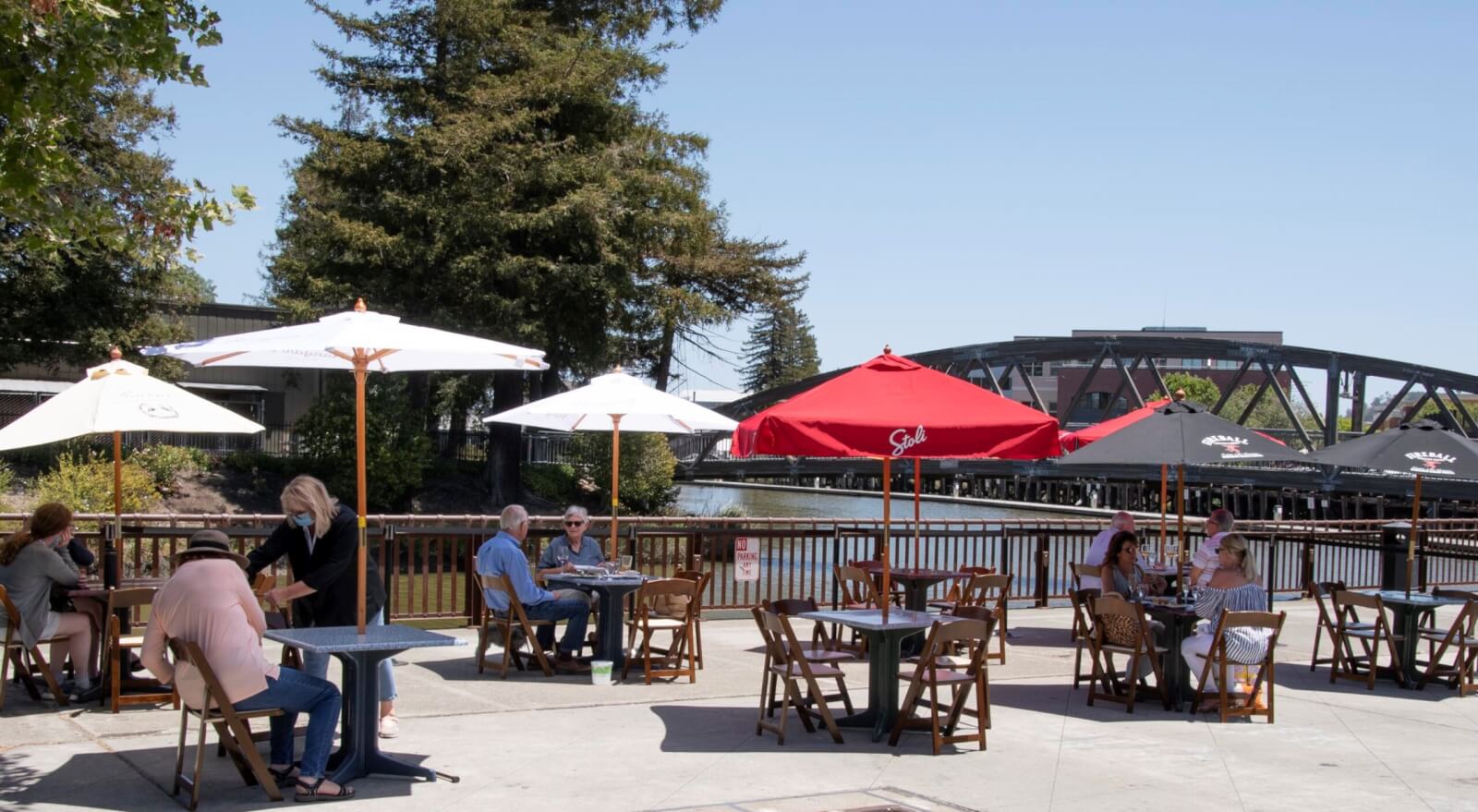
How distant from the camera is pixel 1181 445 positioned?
11.6 meters

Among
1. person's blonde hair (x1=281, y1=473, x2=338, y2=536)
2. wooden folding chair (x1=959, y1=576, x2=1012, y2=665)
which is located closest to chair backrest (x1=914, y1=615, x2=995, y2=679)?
wooden folding chair (x1=959, y1=576, x2=1012, y2=665)

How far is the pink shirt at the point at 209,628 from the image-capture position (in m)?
6.54

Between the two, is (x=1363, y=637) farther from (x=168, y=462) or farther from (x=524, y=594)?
(x=168, y=462)

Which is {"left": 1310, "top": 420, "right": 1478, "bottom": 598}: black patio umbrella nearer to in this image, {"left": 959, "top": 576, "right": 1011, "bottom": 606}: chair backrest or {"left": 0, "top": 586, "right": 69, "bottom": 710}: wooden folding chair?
{"left": 959, "top": 576, "right": 1011, "bottom": 606}: chair backrest

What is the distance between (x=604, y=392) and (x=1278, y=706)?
6.13m

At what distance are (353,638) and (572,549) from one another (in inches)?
194

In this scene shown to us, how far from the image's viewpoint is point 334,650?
22.3ft

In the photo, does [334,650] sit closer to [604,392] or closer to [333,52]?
[604,392]

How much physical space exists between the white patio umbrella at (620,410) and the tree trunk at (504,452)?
23704mm

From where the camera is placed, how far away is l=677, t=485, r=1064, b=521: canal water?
53.2 metres

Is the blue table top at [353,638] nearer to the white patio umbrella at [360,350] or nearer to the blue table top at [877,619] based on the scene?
the white patio umbrella at [360,350]

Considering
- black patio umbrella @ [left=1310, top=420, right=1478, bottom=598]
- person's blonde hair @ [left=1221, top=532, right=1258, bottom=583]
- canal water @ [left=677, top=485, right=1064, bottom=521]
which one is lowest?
canal water @ [left=677, top=485, right=1064, bottom=521]

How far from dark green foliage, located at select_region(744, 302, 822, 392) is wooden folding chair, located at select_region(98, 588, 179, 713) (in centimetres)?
10023

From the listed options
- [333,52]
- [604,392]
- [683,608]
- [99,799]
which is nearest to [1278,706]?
[683,608]
